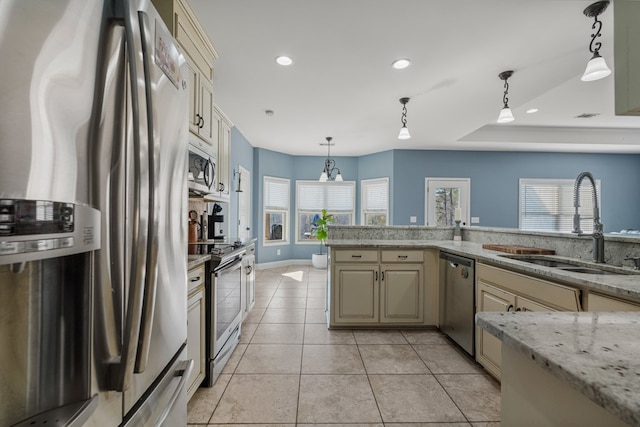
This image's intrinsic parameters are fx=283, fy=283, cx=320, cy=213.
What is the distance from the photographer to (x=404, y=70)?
2.77m

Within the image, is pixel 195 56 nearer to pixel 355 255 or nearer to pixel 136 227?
pixel 136 227

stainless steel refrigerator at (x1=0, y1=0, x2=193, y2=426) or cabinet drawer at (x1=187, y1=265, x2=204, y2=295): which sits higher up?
stainless steel refrigerator at (x1=0, y1=0, x2=193, y2=426)

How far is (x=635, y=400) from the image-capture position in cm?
41

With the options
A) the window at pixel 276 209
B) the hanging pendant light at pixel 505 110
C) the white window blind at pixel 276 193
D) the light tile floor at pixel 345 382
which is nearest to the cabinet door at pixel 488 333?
the light tile floor at pixel 345 382

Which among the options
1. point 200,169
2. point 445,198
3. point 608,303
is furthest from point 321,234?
point 608,303

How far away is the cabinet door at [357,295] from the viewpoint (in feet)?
9.49

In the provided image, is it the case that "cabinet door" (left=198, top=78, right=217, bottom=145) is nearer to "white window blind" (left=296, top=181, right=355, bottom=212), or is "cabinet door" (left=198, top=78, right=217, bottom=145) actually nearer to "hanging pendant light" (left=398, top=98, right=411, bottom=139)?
"hanging pendant light" (left=398, top=98, right=411, bottom=139)

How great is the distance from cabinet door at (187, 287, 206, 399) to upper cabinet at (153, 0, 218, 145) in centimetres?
119

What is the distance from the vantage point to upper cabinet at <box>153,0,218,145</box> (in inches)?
69.3

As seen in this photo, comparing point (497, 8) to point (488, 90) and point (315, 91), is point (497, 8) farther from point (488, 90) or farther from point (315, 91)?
point (315, 91)

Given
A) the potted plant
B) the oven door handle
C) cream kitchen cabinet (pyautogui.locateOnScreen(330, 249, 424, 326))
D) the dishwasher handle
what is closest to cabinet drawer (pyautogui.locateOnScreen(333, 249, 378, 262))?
cream kitchen cabinet (pyautogui.locateOnScreen(330, 249, 424, 326))

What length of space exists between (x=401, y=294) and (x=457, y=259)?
0.68m

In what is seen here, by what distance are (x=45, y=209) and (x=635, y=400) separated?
0.92 meters

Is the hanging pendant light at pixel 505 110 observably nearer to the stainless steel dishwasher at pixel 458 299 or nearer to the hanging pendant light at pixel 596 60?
the hanging pendant light at pixel 596 60
